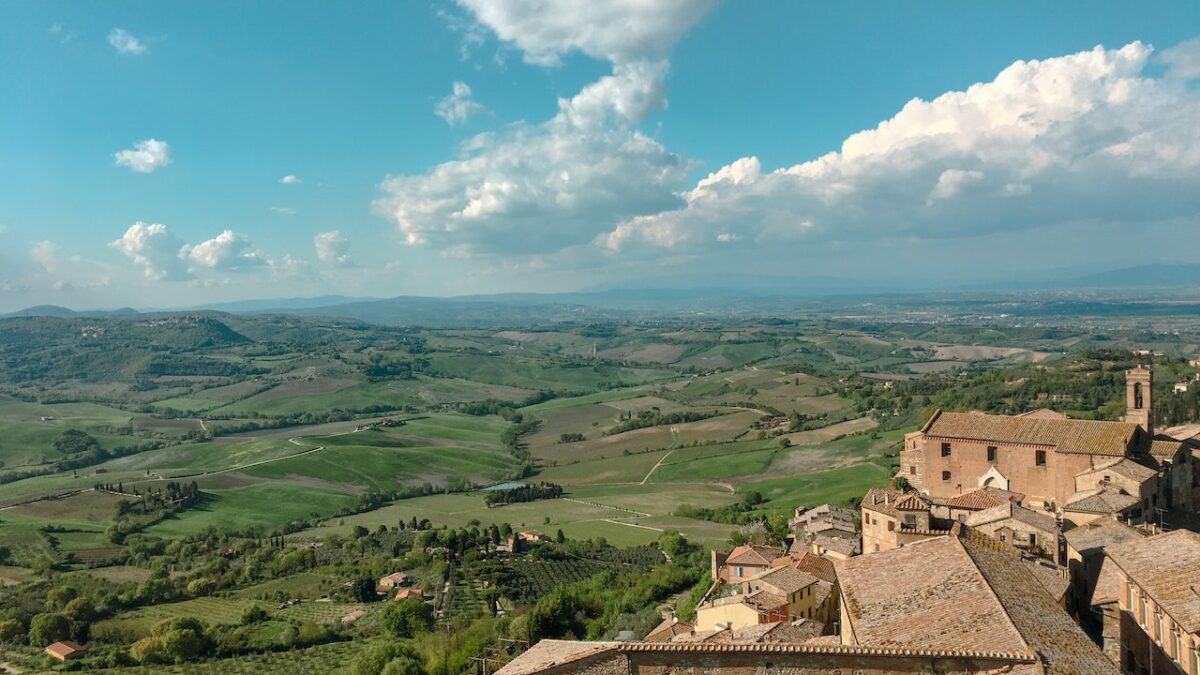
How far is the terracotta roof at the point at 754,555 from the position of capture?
43.9m

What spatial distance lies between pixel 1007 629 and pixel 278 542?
95.8 meters

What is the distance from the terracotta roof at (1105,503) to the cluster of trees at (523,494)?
85.7 meters

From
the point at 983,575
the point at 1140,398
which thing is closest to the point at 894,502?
the point at 983,575

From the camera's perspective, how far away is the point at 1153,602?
68.7 feet

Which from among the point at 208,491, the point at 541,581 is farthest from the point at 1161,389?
the point at 208,491

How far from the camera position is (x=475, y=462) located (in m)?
141

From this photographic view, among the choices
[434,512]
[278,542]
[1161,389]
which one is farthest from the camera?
[434,512]

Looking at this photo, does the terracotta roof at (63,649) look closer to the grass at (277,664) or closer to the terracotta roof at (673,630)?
the grass at (277,664)

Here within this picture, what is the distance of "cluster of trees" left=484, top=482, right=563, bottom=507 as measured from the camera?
114 metres

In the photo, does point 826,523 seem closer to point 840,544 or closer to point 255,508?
point 840,544

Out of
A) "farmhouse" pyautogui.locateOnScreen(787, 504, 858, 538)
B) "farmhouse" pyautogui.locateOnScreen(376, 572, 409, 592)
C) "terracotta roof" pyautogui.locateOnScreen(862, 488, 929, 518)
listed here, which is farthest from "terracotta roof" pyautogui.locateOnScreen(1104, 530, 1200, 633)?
"farmhouse" pyautogui.locateOnScreen(376, 572, 409, 592)

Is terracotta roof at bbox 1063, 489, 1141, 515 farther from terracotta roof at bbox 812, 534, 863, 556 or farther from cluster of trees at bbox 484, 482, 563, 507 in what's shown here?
cluster of trees at bbox 484, 482, 563, 507

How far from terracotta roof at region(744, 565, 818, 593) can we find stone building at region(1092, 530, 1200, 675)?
38.6ft

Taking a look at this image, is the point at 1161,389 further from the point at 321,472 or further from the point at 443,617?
the point at 321,472
